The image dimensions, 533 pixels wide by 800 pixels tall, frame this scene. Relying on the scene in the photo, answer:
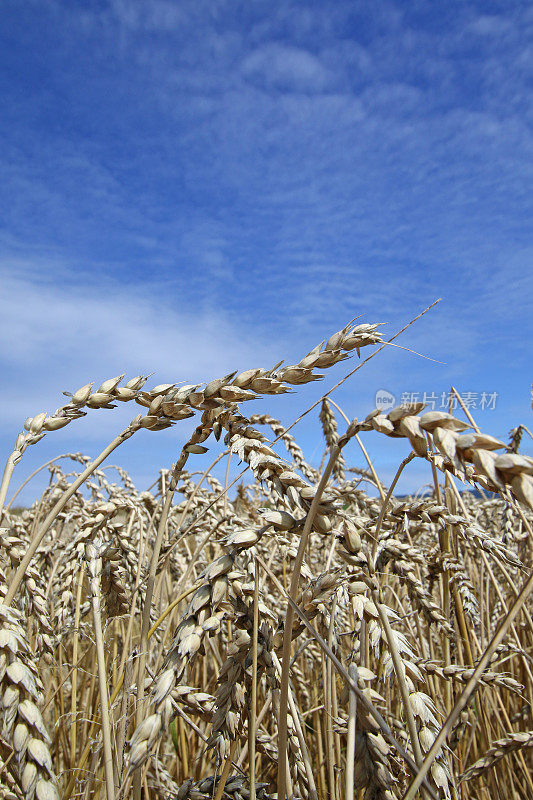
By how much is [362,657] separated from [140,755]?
72 centimetres

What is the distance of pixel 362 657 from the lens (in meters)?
1.35

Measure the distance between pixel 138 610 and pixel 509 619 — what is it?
1.49 meters

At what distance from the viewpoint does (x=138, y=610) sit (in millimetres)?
1967

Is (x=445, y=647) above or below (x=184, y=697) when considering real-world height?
above

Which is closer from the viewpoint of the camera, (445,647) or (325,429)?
(445,647)

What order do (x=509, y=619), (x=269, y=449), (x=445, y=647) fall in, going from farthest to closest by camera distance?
(x=445, y=647) < (x=269, y=449) < (x=509, y=619)

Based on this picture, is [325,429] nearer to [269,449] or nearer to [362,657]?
[362,657]

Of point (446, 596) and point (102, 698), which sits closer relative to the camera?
point (102, 698)

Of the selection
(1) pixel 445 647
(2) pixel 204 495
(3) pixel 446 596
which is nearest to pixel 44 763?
(3) pixel 446 596

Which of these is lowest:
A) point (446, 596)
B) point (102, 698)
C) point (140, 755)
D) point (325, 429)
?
point (140, 755)

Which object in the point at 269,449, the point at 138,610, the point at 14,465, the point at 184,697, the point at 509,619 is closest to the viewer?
the point at 509,619

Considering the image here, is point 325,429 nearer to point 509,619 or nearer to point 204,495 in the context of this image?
point 204,495

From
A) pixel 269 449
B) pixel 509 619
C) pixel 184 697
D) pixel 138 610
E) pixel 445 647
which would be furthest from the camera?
pixel 445 647

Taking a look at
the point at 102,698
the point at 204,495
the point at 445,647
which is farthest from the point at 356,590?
the point at 204,495
